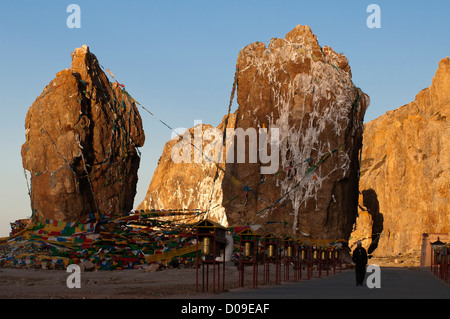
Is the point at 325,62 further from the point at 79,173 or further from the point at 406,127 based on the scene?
the point at 406,127

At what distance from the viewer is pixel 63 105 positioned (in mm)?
35781

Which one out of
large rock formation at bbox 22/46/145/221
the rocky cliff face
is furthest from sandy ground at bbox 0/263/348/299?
the rocky cliff face

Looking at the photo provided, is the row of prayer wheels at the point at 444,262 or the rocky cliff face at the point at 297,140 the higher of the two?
the rocky cliff face at the point at 297,140

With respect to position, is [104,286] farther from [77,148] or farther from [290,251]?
[77,148]

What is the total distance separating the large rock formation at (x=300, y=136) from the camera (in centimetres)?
3947

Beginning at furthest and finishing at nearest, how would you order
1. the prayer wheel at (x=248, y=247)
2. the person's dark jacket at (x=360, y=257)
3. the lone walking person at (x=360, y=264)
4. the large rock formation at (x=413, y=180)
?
the large rock formation at (x=413, y=180)
the person's dark jacket at (x=360, y=257)
the lone walking person at (x=360, y=264)
the prayer wheel at (x=248, y=247)

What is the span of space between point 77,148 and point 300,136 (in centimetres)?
1414

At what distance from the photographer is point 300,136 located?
40500mm

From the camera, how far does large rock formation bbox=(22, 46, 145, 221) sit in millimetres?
35000

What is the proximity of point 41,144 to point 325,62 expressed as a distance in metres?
19.0

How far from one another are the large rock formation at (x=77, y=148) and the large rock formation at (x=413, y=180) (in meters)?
40.6
